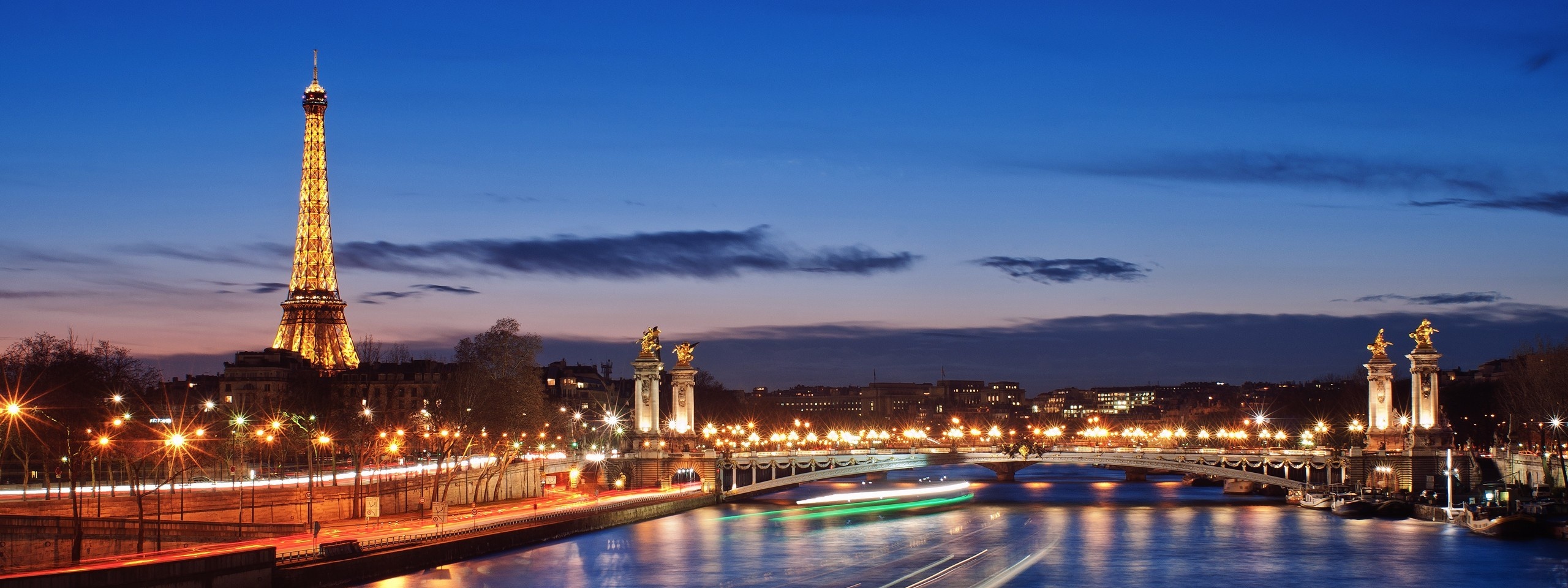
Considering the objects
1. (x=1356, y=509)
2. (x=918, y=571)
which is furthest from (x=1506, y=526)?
(x=918, y=571)

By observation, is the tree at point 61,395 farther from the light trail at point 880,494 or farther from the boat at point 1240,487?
the boat at point 1240,487

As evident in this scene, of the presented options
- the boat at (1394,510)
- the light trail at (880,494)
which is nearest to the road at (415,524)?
the light trail at (880,494)

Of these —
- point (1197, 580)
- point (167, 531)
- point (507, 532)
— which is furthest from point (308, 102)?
point (1197, 580)

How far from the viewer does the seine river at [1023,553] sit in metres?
45.7

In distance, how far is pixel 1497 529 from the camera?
55.7 m

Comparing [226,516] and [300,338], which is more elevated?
[300,338]

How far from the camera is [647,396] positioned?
78188mm

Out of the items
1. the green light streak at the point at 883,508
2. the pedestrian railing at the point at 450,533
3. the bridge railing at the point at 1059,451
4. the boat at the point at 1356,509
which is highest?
the bridge railing at the point at 1059,451

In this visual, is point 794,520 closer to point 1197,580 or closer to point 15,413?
point 1197,580

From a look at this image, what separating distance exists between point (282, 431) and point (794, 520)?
20612mm

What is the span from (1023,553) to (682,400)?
27828mm

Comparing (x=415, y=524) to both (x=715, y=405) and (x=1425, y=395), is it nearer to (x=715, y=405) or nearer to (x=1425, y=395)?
(x=1425, y=395)

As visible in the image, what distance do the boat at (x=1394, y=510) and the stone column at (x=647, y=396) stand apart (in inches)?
1242

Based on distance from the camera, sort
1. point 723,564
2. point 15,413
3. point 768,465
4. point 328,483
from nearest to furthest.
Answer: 1. point 15,413
2. point 723,564
3. point 328,483
4. point 768,465
